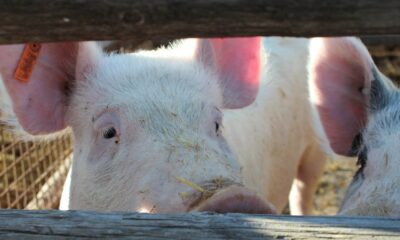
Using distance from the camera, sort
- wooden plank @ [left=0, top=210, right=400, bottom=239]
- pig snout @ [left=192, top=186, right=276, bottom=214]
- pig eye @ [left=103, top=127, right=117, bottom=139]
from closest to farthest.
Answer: wooden plank @ [left=0, top=210, right=400, bottom=239] < pig snout @ [left=192, top=186, right=276, bottom=214] < pig eye @ [left=103, top=127, right=117, bottom=139]

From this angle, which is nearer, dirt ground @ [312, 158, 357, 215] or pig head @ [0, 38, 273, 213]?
pig head @ [0, 38, 273, 213]

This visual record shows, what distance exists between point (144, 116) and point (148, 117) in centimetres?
2

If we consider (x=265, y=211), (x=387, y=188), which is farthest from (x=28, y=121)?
(x=387, y=188)

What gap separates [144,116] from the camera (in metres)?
2.29

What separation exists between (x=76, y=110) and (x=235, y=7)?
1537mm

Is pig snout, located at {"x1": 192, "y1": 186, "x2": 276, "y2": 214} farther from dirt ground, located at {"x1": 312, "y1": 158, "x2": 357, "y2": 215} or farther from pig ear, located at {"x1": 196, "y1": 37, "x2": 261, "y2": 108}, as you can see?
dirt ground, located at {"x1": 312, "y1": 158, "x2": 357, "y2": 215}

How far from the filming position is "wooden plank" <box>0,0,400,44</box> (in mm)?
1172

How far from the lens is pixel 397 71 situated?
22.9 ft

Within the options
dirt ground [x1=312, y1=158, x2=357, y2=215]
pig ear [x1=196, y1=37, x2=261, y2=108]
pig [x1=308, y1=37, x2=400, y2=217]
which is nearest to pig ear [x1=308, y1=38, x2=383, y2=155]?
pig [x1=308, y1=37, x2=400, y2=217]

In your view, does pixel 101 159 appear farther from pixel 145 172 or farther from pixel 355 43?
pixel 355 43

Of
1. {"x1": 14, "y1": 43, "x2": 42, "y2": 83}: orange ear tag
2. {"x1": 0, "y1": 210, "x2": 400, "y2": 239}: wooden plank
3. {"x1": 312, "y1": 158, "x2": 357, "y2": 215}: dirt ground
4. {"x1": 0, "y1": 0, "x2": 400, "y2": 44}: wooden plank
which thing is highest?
{"x1": 312, "y1": 158, "x2": 357, "y2": 215}: dirt ground

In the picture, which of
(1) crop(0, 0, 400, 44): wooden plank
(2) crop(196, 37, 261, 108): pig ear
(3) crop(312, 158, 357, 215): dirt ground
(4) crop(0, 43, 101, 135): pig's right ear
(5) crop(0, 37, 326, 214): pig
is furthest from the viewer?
(3) crop(312, 158, 357, 215): dirt ground

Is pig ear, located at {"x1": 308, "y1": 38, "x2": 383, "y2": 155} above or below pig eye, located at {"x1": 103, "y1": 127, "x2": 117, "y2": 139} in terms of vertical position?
above

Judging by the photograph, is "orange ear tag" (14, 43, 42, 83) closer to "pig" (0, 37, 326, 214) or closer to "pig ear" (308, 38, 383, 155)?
"pig" (0, 37, 326, 214)
